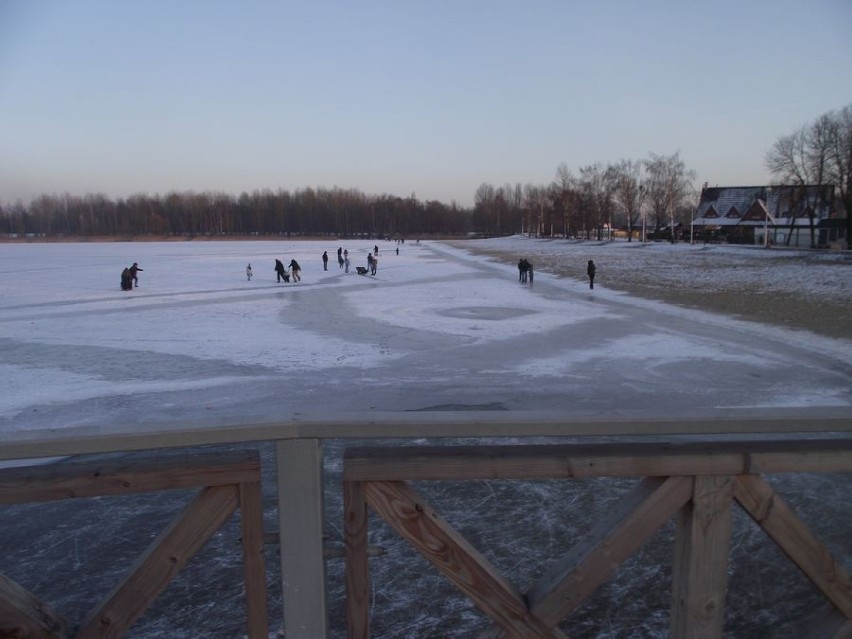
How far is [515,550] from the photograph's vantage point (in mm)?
4582

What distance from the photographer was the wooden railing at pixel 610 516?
181cm

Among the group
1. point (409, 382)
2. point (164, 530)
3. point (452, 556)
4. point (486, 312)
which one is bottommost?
point (409, 382)

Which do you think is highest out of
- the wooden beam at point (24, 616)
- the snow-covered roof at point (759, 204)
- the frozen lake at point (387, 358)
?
the snow-covered roof at point (759, 204)

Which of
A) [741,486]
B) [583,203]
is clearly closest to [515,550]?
[741,486]

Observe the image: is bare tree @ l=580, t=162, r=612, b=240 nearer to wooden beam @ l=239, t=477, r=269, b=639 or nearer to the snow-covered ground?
the snow-covered ground

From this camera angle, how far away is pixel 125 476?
5.74ft

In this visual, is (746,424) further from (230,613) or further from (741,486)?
(230,613)

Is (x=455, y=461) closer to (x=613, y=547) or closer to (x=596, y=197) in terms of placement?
(x=613, y=547)

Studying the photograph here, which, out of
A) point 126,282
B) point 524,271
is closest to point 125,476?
point 126,282

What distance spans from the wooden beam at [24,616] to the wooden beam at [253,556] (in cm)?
57

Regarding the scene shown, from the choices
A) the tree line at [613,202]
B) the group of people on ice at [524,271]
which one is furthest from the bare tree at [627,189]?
the group of people on ice at [524,271]

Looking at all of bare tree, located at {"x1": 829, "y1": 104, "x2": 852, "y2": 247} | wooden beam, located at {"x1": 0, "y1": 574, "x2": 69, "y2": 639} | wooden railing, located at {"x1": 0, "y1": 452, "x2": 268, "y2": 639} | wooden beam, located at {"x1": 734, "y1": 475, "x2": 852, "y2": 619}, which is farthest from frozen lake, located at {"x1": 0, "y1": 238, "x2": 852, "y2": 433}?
bare tree, located at {"x1": 829, "y1": 104, "x2": 852, "y2": 247}

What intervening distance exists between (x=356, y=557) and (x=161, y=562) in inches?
22.9

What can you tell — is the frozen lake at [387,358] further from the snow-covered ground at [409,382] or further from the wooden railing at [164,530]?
the wooden railing at [164,530]
